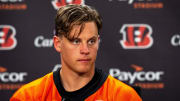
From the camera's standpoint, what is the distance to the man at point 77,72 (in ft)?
5.03

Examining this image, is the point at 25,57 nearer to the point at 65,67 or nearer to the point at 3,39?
the point at 3,39

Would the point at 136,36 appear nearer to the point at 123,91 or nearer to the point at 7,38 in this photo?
the point at 7,38

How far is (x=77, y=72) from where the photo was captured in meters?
1.64

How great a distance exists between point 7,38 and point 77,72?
1464 mm

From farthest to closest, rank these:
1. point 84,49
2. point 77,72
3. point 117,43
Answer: point 117,43
point 77,72
point 84,49

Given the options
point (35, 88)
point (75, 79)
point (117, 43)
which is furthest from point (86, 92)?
point (117, 43)

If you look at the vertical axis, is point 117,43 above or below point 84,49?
below

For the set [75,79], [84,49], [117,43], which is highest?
[84,49]

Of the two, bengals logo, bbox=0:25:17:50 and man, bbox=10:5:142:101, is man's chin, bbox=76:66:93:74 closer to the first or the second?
man, bbox=10:5:142:101

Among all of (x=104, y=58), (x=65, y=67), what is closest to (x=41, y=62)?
(x=104, y=58)

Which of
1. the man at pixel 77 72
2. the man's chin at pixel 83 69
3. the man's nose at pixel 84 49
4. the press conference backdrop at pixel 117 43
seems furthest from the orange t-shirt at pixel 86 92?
the press conference backdrop at pixel 117 43

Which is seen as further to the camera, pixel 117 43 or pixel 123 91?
pixel 117 43

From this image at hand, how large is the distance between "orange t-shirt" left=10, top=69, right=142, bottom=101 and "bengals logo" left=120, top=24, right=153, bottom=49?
1.19 metres

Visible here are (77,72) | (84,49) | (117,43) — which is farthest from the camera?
(117,43)
